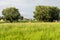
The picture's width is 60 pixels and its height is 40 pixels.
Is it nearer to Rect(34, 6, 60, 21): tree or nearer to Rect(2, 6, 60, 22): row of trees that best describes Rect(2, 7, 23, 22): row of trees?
Rect(2, 6, 60, 22): row of trees

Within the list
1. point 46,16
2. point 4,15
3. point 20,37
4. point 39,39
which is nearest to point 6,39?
point 20,37

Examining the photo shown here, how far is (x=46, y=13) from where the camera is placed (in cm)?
6091

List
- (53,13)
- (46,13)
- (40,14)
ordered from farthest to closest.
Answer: (53,13), (40,14), (46,13)

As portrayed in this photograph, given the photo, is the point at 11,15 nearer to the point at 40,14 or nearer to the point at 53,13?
the point at 40,14

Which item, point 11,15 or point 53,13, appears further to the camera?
point 53,13

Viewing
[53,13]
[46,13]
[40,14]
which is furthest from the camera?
[53,13]

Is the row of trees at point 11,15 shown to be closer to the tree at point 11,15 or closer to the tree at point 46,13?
the tree at point 11,15

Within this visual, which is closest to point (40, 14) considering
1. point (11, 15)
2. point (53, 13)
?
point (53, 13)

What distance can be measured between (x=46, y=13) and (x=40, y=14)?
2233mm

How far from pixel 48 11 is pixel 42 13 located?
88.5 inches

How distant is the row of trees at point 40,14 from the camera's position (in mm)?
60562

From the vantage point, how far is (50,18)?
199ft

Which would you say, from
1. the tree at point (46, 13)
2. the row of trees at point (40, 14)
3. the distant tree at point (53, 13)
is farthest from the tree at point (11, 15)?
the distant tree at point (53, 13)

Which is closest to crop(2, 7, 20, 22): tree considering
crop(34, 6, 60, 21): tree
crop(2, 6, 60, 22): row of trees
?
crop(2, 6, 60, 22): row of trees
